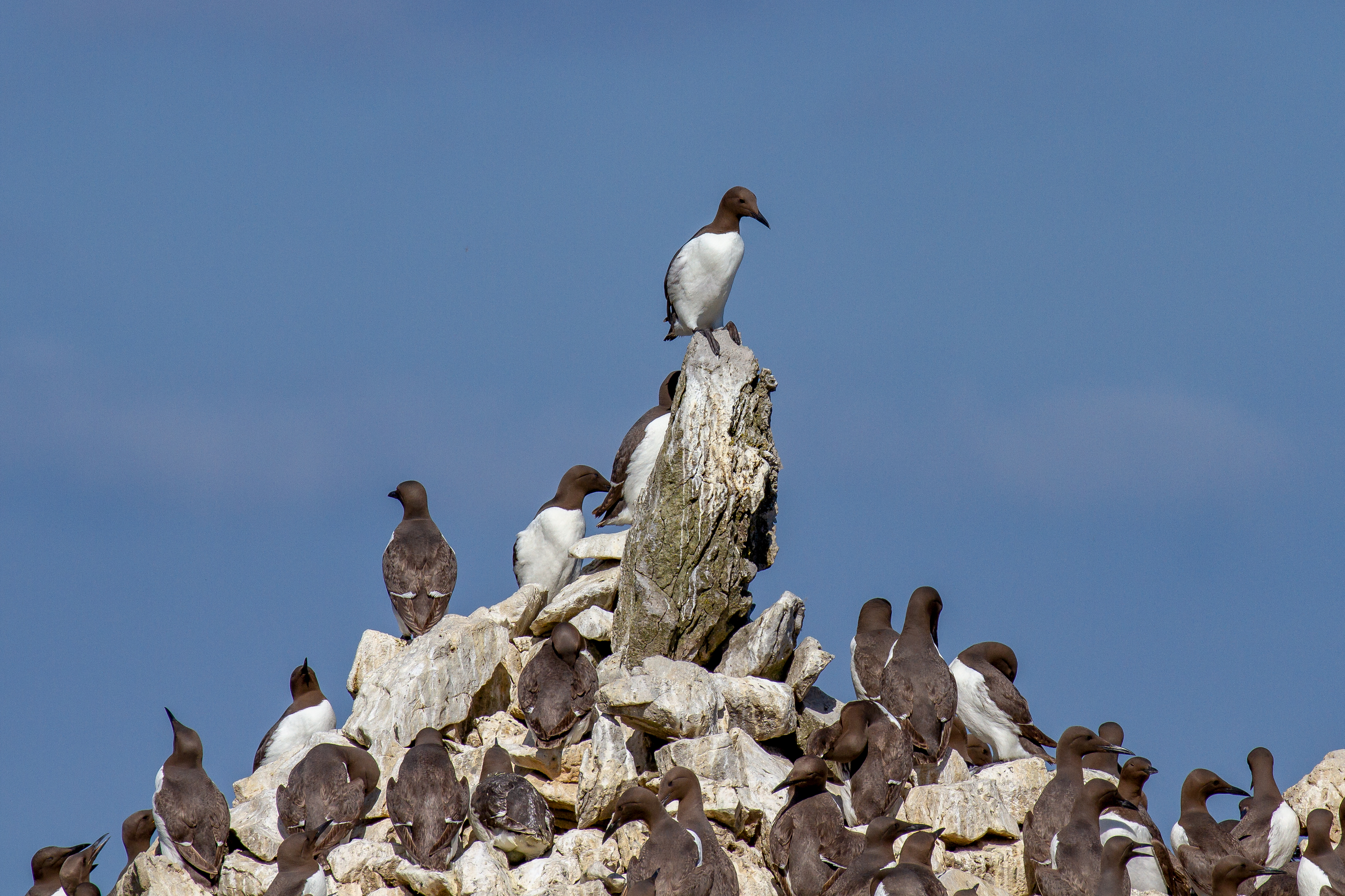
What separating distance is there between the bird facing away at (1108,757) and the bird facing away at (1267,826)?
1.19 meters

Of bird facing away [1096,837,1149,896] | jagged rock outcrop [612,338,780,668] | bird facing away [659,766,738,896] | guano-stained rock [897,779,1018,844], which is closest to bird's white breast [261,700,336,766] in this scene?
jagged rock outcrop [612,338,780,668]

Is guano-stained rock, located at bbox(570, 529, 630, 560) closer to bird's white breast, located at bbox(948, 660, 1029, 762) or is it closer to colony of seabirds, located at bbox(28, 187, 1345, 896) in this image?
colony of seabirds, located at bbox(28, 187, 1345, 896)

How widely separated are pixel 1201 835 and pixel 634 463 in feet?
20.1

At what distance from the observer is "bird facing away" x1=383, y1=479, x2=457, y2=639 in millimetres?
17156

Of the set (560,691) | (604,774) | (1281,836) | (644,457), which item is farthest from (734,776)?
(1281,836)

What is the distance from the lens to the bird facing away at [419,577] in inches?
675

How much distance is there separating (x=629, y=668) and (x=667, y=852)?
304 cm

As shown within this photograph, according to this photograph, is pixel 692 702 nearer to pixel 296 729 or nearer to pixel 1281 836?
pixel 296 729

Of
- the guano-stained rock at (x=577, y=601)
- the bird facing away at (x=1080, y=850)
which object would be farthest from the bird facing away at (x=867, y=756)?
the guano-stained rock at (x=577, y=601)

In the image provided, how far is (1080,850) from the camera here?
13773 millimetres

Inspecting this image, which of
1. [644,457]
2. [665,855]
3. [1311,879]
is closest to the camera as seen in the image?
[665,855]

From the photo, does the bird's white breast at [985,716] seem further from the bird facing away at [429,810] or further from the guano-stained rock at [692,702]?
the bird facing away at [429,810]

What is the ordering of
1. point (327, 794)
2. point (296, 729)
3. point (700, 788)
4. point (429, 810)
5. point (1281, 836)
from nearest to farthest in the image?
point (429, 810)
point (700, 788)
point (327, 794)
point (1281, 836)
point (296, 729)

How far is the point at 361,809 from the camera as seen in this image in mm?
14219
